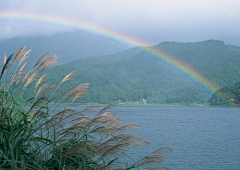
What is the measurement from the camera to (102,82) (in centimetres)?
16475

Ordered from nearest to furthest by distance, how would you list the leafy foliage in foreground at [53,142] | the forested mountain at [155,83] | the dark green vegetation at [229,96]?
the leafy foliage in foreground at [53,142], the dark green vegetation at [229,96], the forested mountain at [155,83]

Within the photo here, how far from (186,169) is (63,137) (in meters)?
17.2

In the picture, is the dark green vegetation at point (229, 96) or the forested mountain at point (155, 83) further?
the forested mountain at point (155, 83)

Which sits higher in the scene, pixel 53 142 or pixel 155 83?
pixel 155 83

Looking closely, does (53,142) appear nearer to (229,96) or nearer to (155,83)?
(229,96)

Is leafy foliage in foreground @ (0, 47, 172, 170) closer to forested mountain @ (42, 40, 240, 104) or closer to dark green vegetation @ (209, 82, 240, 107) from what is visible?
dark green vegetation @ (209, 82, 240, 107)

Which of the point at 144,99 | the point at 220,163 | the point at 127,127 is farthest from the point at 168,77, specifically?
the point at 127,127

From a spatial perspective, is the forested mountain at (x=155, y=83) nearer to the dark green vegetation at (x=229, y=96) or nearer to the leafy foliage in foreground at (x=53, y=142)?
the dark green vegetation at (x=229, y=96)

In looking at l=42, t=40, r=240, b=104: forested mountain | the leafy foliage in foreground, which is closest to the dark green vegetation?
l=42, t=40, r=240, b=104: forested mountain

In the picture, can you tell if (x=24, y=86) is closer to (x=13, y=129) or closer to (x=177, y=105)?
(x=13, y=129)

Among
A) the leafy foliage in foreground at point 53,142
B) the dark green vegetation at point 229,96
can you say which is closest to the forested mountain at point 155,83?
the dark green vegetation at point 229,96

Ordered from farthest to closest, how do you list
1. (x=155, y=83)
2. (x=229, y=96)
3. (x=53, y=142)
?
(x=155, y=83) → (x=229, y=96) → (x=53, y=142)

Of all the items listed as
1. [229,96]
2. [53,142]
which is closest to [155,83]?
[229,96]

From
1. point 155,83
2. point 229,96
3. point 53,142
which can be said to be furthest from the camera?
point 155,83
